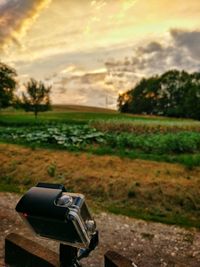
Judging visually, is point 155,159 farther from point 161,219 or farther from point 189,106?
point 189,106

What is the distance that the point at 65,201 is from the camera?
1.94 m

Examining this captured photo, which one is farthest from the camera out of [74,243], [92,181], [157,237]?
[92,181]

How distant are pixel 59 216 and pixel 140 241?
560 centimetres

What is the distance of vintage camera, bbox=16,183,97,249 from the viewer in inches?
74.5

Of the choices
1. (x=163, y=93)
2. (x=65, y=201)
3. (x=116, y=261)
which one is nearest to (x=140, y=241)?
(x=116, y=261)

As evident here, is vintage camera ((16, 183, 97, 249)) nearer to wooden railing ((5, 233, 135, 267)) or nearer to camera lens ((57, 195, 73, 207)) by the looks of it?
camera lens ((57, 195, 73, 207))

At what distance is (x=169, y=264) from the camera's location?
20.3 feet

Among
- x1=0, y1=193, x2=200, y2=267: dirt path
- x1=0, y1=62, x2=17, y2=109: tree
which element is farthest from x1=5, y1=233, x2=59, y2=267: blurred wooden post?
x1=0, y1=62, x2=17, y2=109: tree

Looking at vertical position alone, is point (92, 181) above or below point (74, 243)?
below

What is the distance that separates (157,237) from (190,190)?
8.74ft

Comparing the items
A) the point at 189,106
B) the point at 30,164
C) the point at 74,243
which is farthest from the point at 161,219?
the point at 189,106

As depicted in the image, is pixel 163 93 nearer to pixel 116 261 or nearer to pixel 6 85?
pixel 6 85

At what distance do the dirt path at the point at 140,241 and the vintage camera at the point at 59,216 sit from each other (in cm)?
401

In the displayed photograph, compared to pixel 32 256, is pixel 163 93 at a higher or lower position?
higher
